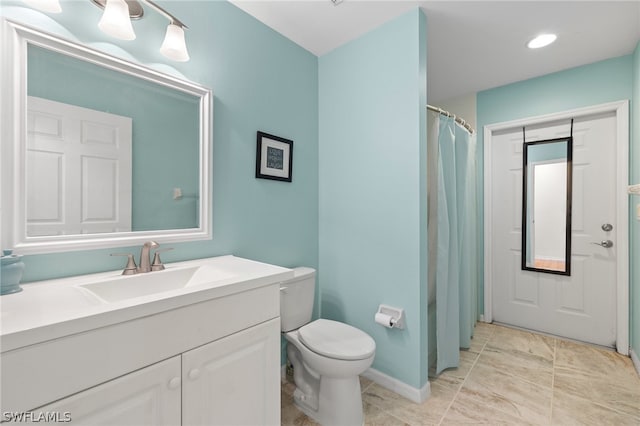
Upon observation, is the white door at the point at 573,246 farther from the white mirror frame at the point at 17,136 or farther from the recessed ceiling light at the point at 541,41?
the white mirror frame at the point at 17,136

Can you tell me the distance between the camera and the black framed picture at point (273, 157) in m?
1.80

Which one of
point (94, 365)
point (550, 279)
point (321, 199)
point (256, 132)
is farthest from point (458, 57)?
point (94, 365)

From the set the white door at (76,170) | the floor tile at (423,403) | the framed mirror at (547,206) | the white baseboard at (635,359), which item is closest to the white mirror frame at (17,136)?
the white door at (76,170)

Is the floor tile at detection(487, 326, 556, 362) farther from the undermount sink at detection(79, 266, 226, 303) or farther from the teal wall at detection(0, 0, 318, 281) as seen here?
the undermount sink at detection(79, 266, 226, 303)

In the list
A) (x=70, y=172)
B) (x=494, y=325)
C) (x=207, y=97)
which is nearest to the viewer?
(x=70, y=172)

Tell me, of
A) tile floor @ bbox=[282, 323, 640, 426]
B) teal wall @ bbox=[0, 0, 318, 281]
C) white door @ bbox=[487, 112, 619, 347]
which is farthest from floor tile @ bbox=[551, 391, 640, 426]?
teal wall @ bbox=[0, 0, 318, 281]

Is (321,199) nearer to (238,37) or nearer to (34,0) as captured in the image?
(238,37)

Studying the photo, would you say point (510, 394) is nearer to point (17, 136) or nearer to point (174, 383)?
point (174, 383)

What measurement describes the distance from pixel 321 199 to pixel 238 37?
1233 mm

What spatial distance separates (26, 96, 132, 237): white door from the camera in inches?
41.2

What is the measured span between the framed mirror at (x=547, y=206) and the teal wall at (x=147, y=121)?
295 centimetres

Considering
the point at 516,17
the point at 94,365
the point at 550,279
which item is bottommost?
the point at 550,279

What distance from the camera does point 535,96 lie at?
260cm

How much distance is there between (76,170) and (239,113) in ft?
2.88
